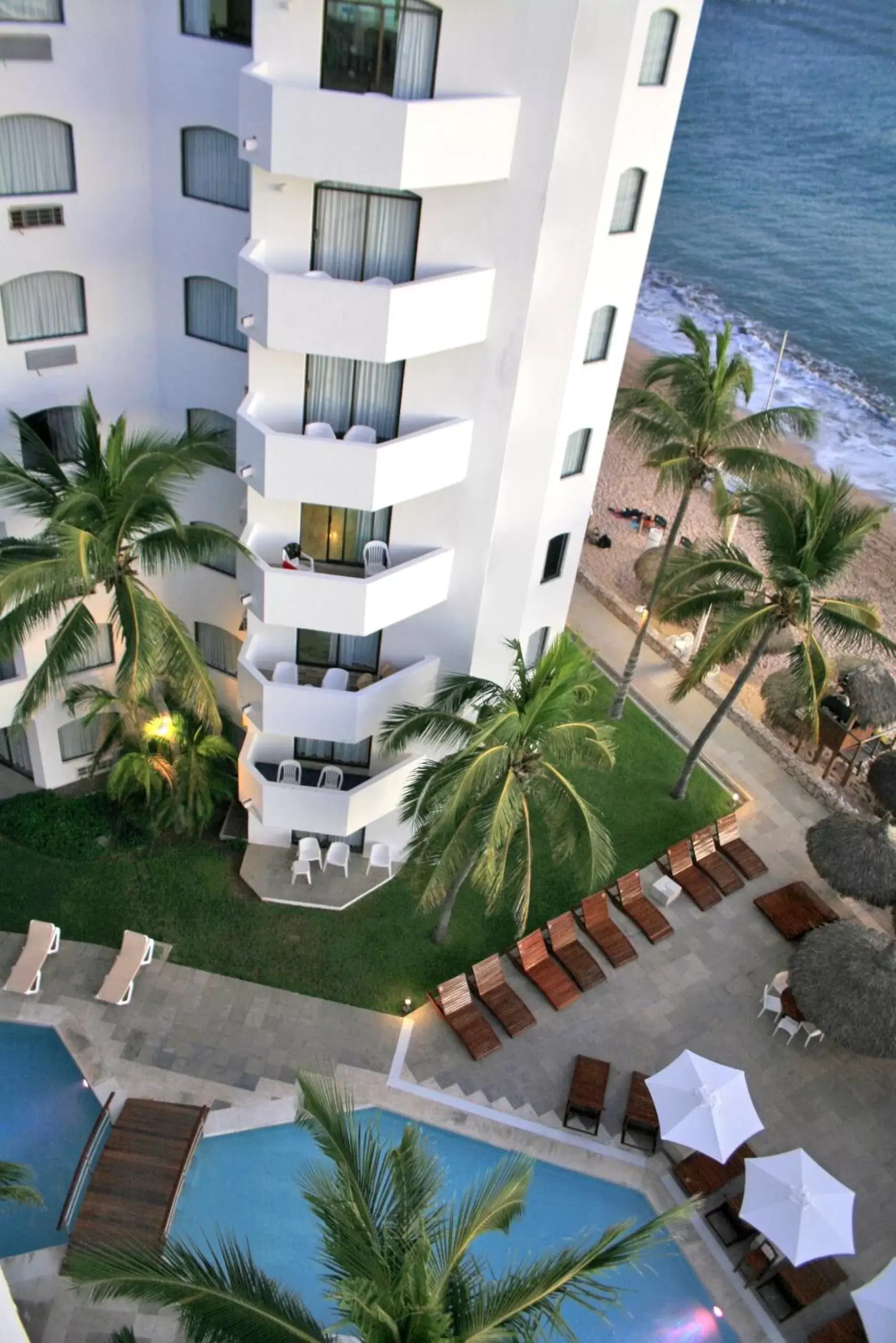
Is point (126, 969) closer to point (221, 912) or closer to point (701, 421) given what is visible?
point (221, 912)

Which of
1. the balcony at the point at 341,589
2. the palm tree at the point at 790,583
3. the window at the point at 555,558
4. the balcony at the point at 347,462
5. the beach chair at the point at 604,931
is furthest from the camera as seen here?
the beach chair at the point at 604,931

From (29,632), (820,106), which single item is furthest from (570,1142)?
(820,106)

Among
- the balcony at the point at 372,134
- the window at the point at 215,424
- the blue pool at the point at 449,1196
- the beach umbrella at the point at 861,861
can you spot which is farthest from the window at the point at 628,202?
the blue pool at the point at 449,1196

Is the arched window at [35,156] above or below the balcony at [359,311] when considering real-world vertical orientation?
above

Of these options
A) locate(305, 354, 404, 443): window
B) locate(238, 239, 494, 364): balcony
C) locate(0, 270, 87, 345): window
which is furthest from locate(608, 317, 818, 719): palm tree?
locate(0, 270, 87, 345): window

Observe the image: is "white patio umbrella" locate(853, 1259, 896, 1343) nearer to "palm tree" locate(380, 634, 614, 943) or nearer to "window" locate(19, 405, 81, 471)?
"palm tree" locate(380, 634, 614, 943)

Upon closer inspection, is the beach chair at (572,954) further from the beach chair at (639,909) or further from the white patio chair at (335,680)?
the white patio chair at (335,680)

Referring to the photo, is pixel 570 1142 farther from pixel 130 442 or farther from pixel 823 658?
pixel 130 442
